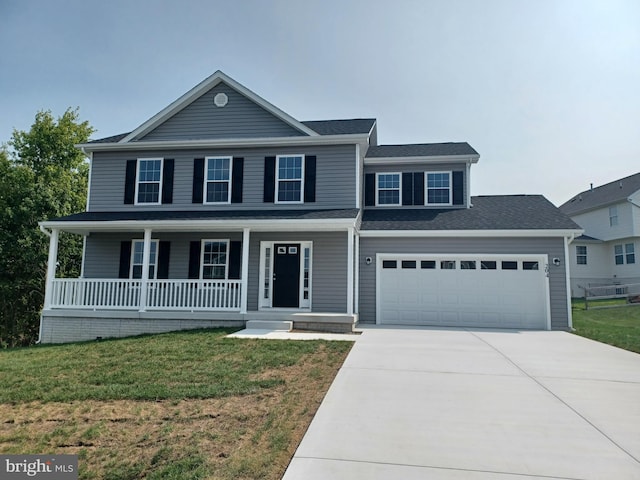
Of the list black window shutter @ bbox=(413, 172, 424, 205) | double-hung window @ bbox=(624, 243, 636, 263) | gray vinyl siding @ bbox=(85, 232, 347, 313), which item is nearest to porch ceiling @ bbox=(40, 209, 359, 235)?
gray vinyl siding @ bbox=(85, 232, 347, 313)

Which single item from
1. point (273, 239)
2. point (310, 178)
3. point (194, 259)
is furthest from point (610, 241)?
point (194, 259)

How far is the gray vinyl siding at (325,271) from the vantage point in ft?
37.7

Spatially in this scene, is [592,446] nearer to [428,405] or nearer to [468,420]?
[468,420]

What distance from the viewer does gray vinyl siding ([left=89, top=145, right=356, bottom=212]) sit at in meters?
12.1

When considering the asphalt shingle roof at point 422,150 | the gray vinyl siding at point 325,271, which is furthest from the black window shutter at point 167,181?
the asphalt shingle roof at point 422,150

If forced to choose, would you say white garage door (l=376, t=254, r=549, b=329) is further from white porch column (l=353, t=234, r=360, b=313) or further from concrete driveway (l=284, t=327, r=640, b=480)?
concrete driveway (l=284, t=327, r=640, b=480)

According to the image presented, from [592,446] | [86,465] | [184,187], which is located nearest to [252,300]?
[184,187]

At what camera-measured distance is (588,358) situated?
7.27 meters

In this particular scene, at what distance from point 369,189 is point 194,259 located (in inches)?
253

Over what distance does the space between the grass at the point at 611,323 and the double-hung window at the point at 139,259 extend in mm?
12519

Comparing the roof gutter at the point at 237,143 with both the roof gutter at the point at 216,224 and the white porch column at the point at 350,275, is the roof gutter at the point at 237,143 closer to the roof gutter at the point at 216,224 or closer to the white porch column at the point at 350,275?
the roof gutter at the point at 216,224

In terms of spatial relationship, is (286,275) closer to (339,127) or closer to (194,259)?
(194,259)

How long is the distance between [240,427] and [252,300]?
8035 millimetres

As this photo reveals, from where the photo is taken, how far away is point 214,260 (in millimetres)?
12203
